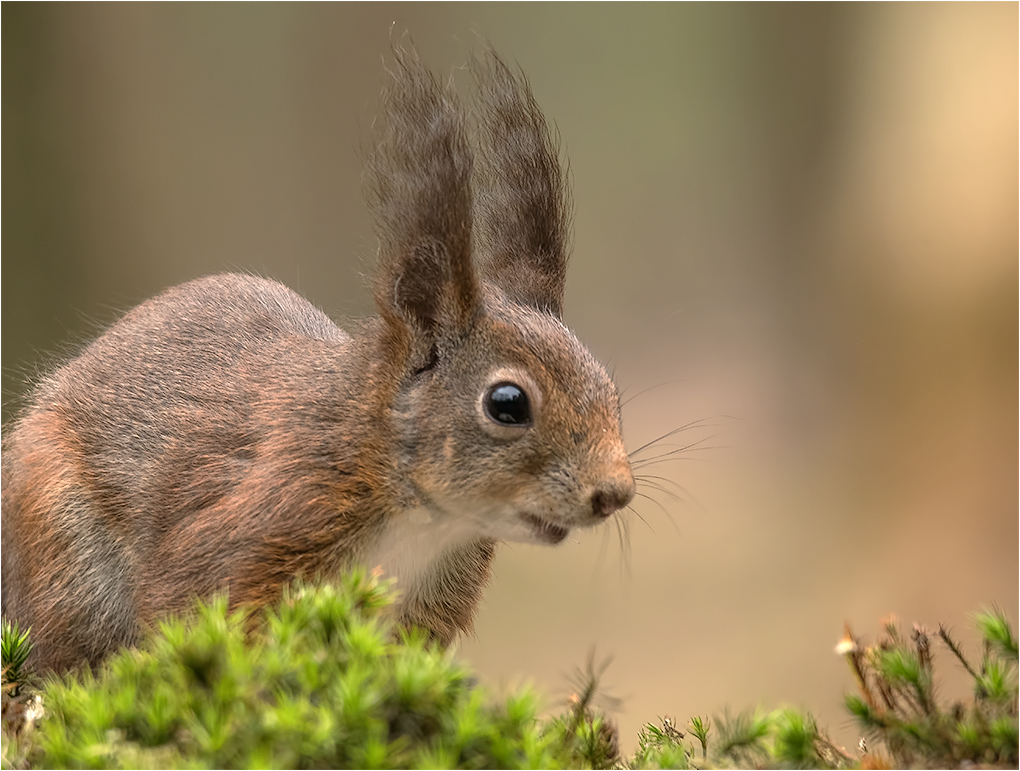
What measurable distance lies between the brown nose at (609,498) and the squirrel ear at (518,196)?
401mm

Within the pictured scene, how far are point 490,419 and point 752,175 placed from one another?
358 cm

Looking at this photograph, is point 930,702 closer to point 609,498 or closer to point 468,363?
point 609,498

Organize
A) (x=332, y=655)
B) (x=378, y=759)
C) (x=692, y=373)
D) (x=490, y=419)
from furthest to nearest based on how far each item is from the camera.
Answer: (x=692, y=373)
(x=490, y=419)
(x=332, y=655)
(x=378, y=759)

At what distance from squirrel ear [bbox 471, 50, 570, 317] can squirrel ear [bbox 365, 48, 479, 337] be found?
0.16m

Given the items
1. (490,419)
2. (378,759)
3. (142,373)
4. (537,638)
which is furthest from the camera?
(537,638)

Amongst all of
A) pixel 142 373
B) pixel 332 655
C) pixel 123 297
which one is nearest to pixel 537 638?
pixel 123 297

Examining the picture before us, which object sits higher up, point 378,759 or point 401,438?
point 401,438

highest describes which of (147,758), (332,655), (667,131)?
(667,131)

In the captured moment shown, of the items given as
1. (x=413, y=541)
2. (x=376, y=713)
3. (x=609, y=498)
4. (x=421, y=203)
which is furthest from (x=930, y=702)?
(x=421, y=203)

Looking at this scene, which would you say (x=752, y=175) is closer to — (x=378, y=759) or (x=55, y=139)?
(x=55, y=139)

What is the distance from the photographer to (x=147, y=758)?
3.49 ft

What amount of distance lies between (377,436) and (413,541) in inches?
7.3

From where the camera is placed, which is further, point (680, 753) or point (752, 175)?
point (752, 175)

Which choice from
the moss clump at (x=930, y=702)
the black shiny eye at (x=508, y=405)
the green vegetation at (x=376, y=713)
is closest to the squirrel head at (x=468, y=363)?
the black shiny eye at (x=508, y=405)
